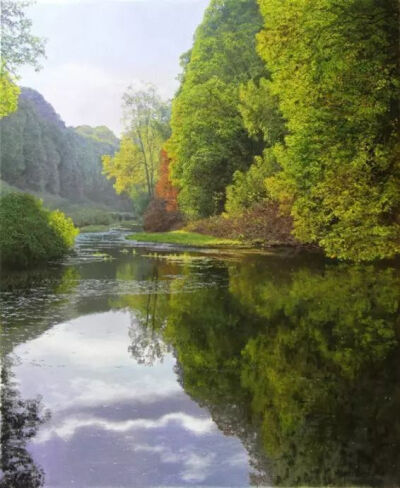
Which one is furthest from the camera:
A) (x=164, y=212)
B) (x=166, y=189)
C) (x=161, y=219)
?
(x=166, y=189)

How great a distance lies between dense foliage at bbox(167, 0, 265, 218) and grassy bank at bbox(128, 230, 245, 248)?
393cm

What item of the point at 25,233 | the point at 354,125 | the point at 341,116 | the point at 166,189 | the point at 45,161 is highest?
the point at 45,161

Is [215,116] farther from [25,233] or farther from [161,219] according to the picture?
[25,233]

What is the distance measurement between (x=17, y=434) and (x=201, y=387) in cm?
273

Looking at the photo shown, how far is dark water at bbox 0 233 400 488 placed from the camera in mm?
5594

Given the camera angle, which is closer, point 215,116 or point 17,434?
point 17,434

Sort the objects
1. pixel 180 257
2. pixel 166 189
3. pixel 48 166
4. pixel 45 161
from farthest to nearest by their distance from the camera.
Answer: pixel 48 166 < pixel 45 161 < pixel 166 189 < pixel 180 257

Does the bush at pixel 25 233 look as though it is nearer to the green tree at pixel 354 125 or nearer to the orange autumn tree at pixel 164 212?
the green tree at pixel 354 125

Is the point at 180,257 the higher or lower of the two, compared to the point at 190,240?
lower

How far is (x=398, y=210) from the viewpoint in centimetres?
1614

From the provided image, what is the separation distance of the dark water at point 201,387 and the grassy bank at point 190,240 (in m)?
17.1

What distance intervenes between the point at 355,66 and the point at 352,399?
9585 mm

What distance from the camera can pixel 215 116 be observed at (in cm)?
3938

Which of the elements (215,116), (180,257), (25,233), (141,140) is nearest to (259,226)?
(180,257)
